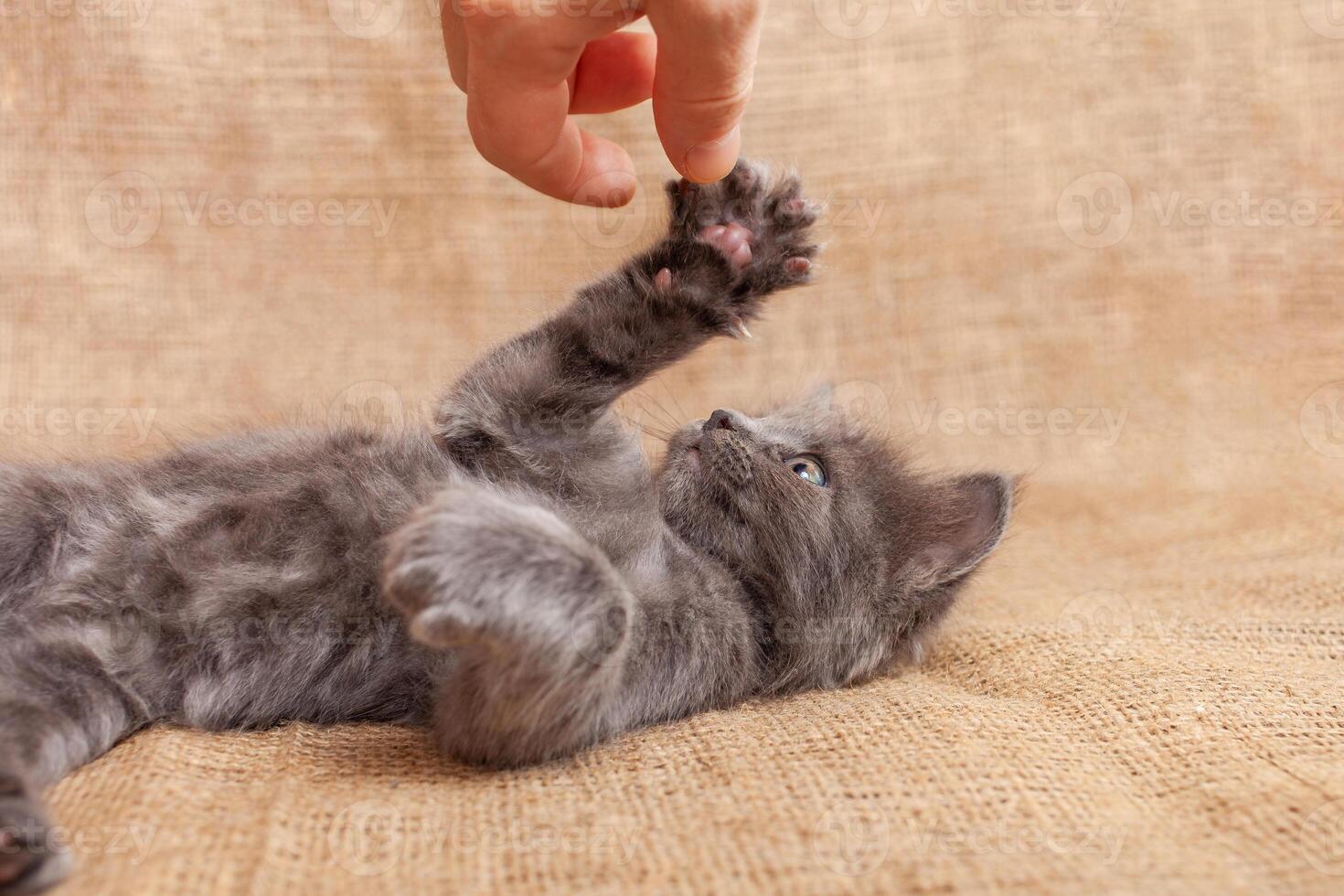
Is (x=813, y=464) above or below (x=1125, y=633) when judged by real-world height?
above

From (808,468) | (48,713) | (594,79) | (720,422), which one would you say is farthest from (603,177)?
(48,713)

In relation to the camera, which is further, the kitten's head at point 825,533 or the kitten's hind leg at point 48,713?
the kitten's head at point 825,533

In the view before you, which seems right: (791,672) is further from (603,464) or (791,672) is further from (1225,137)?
(1225,137)

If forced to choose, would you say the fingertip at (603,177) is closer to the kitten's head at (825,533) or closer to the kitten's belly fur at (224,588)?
the kitten's head at (825,533)

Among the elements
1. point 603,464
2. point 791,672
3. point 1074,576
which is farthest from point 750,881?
point 1074,576

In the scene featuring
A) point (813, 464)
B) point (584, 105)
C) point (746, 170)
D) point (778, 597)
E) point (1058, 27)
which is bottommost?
point (778, 597)

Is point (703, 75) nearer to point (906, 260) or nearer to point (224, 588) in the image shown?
point (224, 588)

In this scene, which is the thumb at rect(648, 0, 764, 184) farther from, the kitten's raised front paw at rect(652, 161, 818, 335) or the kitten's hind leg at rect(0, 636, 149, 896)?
the kitten's hind leg at rect(0, 636, 149, 896)

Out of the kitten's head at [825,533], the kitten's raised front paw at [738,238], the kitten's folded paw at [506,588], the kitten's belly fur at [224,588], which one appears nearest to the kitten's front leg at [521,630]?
the kitten's folded paw at [506,588]
